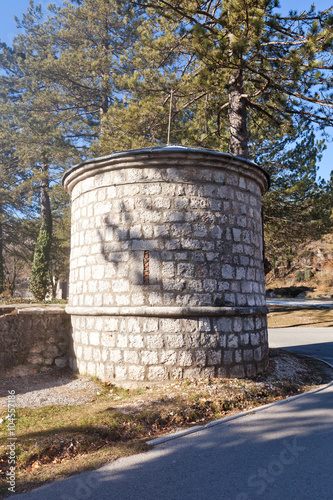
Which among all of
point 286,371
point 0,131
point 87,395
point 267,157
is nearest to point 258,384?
point 286,371

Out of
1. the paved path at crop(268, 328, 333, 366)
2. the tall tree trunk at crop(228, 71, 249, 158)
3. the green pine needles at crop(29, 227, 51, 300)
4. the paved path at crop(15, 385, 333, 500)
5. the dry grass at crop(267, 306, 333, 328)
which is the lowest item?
the paved path at crop(15, 385, 333, 500)

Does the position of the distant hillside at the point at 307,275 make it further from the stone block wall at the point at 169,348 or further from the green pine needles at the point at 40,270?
the stone block wall at the point at 169,348

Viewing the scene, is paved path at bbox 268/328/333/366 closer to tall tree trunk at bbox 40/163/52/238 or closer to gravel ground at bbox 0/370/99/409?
gravel ground at bbox 0/370/99/409

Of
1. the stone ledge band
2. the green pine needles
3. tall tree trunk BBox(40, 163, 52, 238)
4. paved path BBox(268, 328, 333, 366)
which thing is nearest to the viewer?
the stone ledge band

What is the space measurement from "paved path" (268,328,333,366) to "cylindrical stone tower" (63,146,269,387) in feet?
11.2

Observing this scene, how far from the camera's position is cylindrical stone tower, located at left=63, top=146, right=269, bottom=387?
19.0ft

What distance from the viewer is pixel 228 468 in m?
3.35

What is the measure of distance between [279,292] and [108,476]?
30515 mm

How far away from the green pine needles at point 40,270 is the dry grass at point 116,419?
15.8 m

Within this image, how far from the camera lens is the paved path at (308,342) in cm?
945

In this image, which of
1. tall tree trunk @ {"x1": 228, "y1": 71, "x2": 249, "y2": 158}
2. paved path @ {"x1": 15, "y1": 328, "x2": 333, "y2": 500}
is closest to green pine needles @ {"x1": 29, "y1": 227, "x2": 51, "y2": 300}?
tall tree trunk @ {"x1": 228, "y1": 71, "x2": 249, "y2": 158}

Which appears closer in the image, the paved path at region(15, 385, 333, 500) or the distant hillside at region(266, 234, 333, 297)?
the paved path at region(15, 385, 333, 500)

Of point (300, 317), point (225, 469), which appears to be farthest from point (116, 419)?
point (300, 317)

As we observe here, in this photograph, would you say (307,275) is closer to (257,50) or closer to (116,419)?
(257,50)
